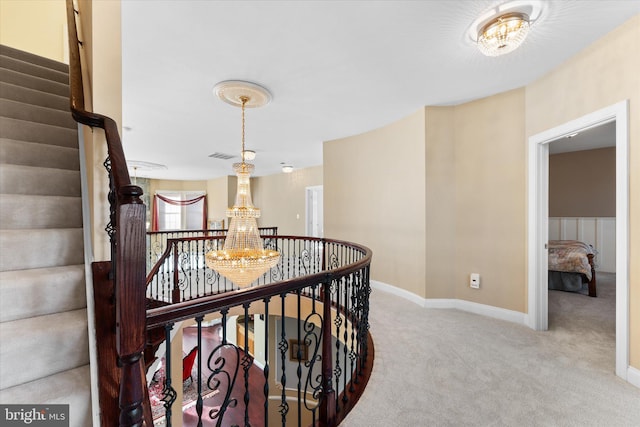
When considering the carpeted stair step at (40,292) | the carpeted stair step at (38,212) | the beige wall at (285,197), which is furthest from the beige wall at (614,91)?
the beige wall at (285,197)

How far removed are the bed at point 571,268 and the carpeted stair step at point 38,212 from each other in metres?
5.81

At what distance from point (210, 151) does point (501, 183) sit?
5513 millimetres

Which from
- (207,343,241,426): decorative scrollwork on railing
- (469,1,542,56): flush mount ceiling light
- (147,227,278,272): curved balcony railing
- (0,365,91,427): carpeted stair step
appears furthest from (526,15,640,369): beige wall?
(147,227,278,272): curved balcony railing

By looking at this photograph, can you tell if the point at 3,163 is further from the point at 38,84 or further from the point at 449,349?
the point at 449,349

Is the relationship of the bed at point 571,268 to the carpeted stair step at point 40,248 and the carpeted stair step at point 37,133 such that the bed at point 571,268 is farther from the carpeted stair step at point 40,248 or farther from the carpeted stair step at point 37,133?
the carpeted stair step at point 37,133

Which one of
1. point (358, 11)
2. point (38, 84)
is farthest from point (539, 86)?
point (38, 84)

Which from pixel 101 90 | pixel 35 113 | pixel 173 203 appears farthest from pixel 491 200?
pixel 173 203

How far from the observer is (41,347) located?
3.79 ft

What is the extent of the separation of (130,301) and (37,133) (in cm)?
216

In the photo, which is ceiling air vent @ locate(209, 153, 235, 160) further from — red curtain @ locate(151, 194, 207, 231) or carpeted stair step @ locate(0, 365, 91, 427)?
carpeted stair step @ locate(0, 365, 91, 427)

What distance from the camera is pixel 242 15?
196 cm

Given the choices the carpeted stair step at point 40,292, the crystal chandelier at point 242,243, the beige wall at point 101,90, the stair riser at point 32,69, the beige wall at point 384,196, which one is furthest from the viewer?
the beige wall at point 384,196

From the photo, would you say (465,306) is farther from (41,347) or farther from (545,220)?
(41,347)

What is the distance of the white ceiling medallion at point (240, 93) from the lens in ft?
9.64
